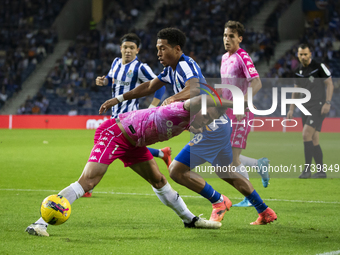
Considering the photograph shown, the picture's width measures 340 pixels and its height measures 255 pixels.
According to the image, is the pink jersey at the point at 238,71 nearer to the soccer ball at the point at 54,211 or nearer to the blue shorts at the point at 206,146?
the blue shorts at the point at 206,146

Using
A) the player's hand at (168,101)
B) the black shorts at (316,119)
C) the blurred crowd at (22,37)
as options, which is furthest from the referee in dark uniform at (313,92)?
the blurred crowd at (22,37)

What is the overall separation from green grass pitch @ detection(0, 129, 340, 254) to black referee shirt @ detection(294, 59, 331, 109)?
57.3 inches

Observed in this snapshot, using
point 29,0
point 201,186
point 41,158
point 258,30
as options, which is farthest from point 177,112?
point 29,0

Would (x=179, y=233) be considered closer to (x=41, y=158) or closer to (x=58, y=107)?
(x=41, y=158)

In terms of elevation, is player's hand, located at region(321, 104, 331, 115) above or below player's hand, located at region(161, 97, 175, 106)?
below

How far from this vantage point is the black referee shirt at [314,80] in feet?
28.5

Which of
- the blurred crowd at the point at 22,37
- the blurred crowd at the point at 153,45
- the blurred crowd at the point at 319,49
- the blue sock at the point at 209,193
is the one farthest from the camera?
the blurred crowd at the point at 22,37

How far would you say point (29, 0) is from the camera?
33625 mm

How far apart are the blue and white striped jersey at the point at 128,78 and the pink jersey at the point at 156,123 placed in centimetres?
319

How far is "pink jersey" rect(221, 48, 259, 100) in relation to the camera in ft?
19.0

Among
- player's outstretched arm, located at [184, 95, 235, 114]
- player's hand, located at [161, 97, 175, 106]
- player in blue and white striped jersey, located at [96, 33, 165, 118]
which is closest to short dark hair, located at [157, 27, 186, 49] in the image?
player's hand, located at [161, 97, 175, 106]

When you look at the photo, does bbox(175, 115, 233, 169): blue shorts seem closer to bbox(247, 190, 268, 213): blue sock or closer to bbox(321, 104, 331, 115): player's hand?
bbox(247, 190, 268, 213): blue sock

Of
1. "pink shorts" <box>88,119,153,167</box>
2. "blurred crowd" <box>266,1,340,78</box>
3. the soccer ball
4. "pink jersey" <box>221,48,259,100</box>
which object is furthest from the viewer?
"blurred crowd" <box>266,1,340,78</box>

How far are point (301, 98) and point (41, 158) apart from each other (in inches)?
252
